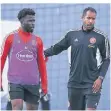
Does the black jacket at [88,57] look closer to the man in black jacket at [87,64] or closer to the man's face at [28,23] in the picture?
the man in black jacket at [87,64]

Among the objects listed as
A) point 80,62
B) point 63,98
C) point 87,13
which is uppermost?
point 87,13

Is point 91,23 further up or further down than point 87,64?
further up

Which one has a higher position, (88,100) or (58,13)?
(58,13)

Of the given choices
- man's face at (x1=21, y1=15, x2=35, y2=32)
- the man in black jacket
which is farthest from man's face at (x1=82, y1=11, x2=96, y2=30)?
man's face at (x1=21, y1=15, x2=35, y2=32)

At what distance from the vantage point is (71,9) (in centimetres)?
1028

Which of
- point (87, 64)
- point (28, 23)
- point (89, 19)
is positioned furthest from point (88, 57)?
point (28, 23)

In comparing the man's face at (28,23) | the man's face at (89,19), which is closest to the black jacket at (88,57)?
the man's face at (89,19)

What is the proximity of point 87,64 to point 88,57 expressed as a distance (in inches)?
3.8

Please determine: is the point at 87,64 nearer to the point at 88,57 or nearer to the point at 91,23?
the point at 88,57

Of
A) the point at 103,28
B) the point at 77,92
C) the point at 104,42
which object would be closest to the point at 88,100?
the point at 77,92

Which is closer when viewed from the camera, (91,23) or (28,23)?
(28,23)

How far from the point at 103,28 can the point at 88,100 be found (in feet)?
11.1

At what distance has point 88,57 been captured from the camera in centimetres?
689

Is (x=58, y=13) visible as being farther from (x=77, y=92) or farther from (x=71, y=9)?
(x=77, y=92)
